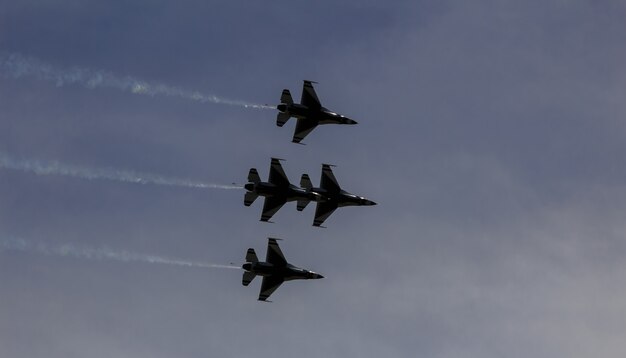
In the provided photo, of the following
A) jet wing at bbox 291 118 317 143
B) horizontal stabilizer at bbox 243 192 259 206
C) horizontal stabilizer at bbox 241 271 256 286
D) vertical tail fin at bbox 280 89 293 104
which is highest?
vertical tail fin at bbox 280 89 293 104

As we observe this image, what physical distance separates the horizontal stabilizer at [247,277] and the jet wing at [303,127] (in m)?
17.7

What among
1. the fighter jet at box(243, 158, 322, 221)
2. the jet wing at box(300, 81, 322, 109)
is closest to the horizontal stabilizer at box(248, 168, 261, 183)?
the fighter jet at box(243, 158, 322, 221)

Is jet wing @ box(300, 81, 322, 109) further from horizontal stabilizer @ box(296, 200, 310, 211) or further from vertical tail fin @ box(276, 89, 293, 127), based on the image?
horizontal stabilizer @ box(296, 200, 310, 211)

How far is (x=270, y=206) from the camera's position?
19712 centimetres

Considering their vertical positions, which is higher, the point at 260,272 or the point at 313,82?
the point at 313,82

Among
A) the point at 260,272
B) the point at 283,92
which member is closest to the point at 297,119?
the point at 283,92

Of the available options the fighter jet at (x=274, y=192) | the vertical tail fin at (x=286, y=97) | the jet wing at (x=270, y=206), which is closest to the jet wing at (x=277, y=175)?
the fighter jet at (x=274, y=192)

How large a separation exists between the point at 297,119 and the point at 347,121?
A: 676 cm

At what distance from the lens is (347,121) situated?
19950 centimetres

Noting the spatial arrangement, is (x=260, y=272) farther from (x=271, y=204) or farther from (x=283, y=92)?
(x=283, y=92)

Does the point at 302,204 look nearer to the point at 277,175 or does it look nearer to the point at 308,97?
the point at 277,175

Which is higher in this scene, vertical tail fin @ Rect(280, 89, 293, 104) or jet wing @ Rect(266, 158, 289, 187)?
vertical tail fin @ Rect(280, 89, 293, 104)

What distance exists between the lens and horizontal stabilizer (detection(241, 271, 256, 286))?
648 feet

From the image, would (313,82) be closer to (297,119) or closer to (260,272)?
(297,119)
